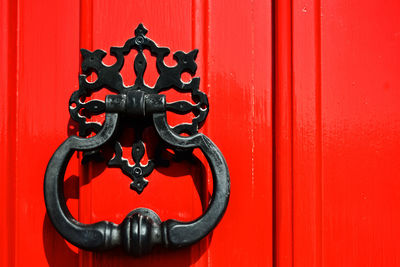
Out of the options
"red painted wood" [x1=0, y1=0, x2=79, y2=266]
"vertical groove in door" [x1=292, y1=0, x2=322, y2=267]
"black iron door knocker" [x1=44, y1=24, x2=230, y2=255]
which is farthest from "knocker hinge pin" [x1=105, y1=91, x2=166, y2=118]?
"vertical groove in door" [x1=292, y1=0, x2=322, y2=267]

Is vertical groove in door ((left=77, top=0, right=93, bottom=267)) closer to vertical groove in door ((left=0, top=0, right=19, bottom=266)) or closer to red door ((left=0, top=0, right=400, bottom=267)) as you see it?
red door ((left=0, top=0, right=400, bottom=267))

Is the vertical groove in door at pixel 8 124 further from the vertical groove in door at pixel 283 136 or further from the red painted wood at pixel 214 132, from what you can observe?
the vertical groove in door at pixel 283 136

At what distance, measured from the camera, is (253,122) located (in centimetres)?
54

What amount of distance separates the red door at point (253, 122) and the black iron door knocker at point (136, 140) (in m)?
0.02

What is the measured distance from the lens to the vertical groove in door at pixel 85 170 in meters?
0.51

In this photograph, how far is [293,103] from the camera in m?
0.54

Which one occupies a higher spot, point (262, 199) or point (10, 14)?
point (10, 14)

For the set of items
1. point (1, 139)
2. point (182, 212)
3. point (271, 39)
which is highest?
point (271, 39)

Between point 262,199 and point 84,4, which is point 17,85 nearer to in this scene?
point 84,4

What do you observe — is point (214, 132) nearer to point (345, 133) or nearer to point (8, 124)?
point (345, 133)

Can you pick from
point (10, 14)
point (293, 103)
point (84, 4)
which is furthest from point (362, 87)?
point (10, 14)

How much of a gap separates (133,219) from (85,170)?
13 cm

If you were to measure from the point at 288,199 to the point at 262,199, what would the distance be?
1.6 inches

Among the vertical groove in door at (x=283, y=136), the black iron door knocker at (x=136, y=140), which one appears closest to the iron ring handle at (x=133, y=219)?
the black iron door knocker at (x=136, y=140)
